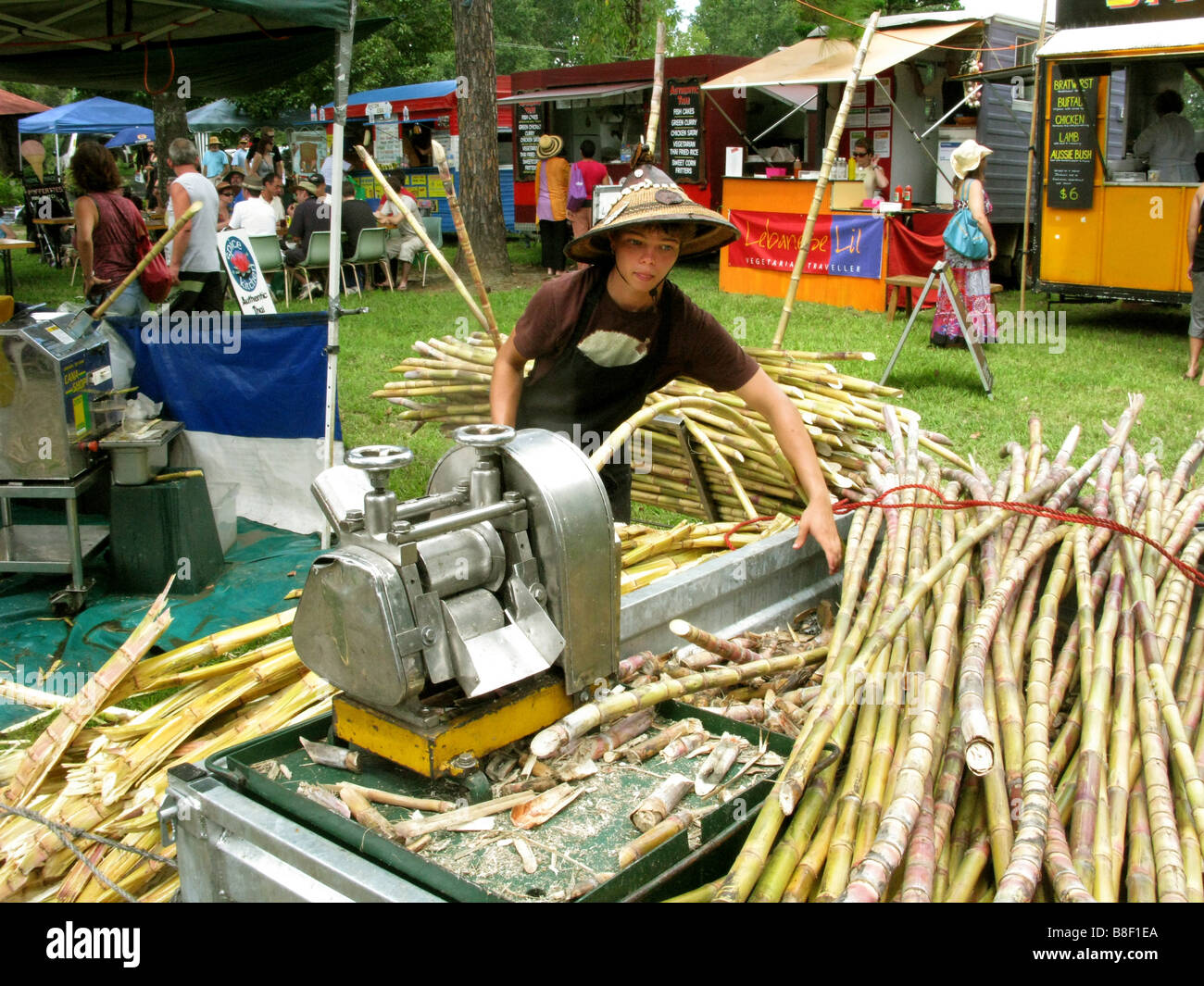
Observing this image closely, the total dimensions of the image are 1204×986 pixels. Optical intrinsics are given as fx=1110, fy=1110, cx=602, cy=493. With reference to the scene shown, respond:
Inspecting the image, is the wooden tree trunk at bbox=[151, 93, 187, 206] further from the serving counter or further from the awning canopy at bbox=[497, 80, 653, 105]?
the serving counter

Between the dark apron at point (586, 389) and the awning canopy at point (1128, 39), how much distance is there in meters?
9.28

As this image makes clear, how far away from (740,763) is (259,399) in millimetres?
4580

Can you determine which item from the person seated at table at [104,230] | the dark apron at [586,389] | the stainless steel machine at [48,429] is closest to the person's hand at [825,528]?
the dark apron at [586,389]

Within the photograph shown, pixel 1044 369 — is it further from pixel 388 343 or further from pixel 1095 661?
pixel 1095 661

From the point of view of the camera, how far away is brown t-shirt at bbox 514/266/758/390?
3.51m

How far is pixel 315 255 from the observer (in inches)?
569

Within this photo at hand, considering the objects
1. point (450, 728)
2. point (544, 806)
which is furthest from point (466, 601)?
point (544, 806)

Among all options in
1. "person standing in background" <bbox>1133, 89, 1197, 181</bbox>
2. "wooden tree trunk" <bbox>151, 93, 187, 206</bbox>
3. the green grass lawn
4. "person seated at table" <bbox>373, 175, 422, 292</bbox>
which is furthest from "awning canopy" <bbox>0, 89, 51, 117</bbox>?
"person standing in background" <bbox>1133, 89, 1197, 181</bbox>

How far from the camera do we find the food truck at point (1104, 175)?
1094 cm

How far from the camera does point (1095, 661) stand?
2889 millimetres

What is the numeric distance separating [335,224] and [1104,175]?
30.2ft

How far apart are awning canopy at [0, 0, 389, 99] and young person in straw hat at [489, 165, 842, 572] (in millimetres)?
4000

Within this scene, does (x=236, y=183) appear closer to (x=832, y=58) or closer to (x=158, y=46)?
(x=832, y=58)
